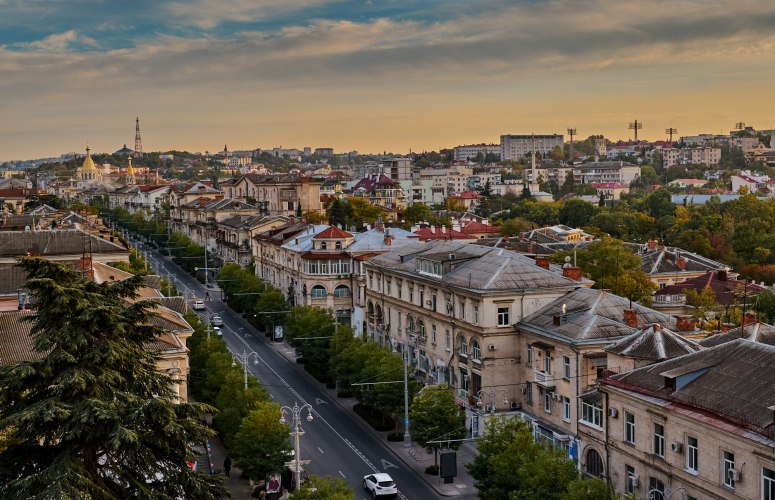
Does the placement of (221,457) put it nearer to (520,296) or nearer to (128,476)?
(520,296)

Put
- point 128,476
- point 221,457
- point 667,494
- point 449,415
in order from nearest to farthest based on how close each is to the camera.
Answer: point 128,476 → point 667,494 → point 449,415 → point 221,457

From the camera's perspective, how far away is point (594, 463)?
4234cm

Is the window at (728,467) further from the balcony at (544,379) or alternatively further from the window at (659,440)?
the balcony at (544,379)

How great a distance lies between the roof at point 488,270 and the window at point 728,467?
23445 mm

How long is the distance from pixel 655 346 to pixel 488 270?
17274mm

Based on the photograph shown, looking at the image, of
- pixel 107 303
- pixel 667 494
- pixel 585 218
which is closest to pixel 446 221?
pixel 585 218

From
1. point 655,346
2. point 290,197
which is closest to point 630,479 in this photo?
point 655,346

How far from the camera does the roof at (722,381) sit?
3256 centimetres

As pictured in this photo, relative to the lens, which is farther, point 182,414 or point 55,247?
point 55,247

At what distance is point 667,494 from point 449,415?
15418mm

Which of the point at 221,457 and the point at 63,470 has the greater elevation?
the point at 63,470

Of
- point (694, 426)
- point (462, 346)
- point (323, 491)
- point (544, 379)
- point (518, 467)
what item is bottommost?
point (518, 467)

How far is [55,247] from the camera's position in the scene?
8131 cm

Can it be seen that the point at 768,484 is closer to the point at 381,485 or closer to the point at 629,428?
the point at 629,428
